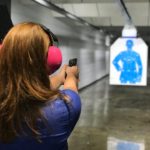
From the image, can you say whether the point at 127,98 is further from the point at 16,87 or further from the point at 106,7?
the point at 16,87

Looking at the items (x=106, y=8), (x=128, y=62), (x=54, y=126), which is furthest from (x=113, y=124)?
(x=54, y=126)

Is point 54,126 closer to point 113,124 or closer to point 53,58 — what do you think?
point 53,58

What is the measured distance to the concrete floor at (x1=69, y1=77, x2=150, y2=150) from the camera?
5059 mm

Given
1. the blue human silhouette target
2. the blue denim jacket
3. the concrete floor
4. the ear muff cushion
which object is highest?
the ear muff cushion

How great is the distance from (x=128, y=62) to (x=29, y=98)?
741cm

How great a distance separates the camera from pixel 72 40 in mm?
9906

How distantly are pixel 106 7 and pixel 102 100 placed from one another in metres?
2.73

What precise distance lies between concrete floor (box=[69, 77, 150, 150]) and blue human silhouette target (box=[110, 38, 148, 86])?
661 mm

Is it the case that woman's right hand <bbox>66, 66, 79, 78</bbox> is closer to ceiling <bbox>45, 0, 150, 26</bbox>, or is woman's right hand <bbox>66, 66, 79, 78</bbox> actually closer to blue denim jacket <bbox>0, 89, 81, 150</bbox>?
blue denim jacket <bbox>0, 89, 81, 150</bbox>

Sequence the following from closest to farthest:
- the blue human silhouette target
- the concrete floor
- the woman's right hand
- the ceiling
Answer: the woman's right hand
the concrete floor
the ceiling
the blue human silhouette target

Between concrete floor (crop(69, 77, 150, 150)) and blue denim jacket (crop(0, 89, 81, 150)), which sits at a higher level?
blue denim jacket (crop(0, 89, 81, 150))

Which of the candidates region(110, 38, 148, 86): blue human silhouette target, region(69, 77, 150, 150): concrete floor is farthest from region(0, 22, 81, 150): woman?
region(110, 38, 148, 86): blue human silhouette target

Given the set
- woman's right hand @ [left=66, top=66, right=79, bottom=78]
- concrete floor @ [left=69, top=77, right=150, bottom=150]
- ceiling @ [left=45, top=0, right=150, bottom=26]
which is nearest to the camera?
woman's right hand @ [left=66, top=66, right=79, bottom=78]

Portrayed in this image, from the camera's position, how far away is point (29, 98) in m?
1.14
